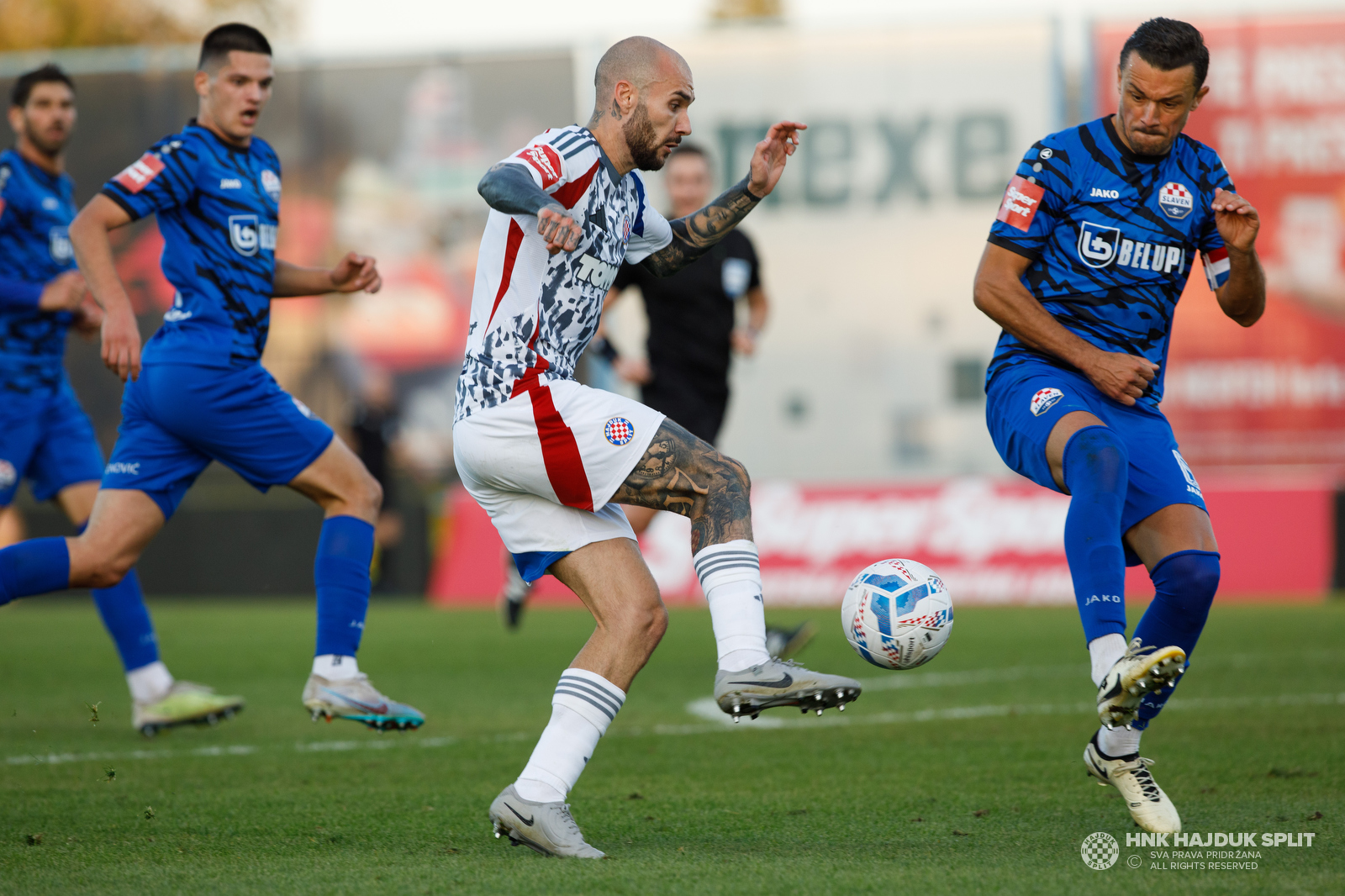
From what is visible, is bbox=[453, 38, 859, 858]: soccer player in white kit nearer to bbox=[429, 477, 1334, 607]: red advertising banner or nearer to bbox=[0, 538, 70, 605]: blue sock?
bbox=[0, 538, 70, 605]: blue sock

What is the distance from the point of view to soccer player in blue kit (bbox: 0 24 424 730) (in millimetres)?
5488

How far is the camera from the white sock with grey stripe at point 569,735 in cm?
394

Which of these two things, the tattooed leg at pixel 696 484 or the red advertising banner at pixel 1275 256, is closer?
the tattooed leg at pixel 696 484

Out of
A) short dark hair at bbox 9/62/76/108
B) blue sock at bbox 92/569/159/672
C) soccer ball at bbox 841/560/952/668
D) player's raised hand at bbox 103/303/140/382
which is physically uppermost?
short dark hair at bbox 9/62/76/108

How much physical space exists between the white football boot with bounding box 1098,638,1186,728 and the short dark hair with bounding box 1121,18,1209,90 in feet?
5.93

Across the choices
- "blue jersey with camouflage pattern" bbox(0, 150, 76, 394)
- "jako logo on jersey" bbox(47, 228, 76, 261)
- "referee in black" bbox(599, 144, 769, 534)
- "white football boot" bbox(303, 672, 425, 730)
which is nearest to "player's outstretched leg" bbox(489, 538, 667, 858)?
"white football boot" bbox(303, 672, 425, 730)

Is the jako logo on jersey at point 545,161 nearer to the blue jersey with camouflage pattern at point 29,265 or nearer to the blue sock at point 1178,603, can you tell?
the blue sock at point 1178,603

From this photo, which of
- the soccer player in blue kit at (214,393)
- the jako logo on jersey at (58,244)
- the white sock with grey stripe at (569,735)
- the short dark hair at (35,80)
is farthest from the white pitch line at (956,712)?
the short dark hair at (35,80)


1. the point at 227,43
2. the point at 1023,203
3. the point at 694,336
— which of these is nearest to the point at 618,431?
the point at 1023,203

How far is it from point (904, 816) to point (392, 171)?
15.6 metres

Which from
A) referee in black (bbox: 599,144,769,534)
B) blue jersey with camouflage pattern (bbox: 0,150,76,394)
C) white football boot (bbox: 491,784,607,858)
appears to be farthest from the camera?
referee in black (bbox: 599,144,769,534)

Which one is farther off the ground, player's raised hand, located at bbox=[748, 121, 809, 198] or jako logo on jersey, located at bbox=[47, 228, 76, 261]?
player's raised hand, located at bbox=[748, 121, 809, 198]

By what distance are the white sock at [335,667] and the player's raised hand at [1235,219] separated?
329 cm

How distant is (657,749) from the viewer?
233 inches
